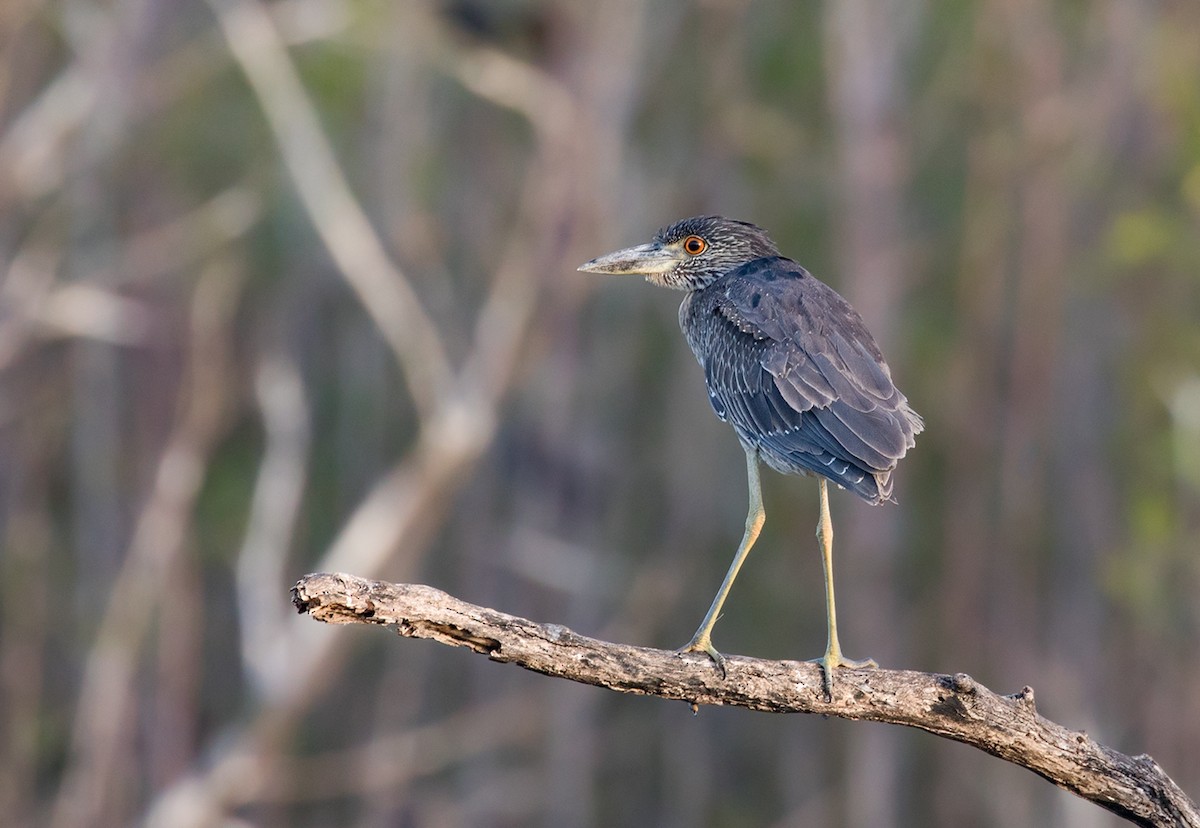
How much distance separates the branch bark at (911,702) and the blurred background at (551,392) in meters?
6.97

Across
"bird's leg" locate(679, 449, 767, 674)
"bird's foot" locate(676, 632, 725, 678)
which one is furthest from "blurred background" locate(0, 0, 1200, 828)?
"bird's foot" locate(676, 632, 725, 678)

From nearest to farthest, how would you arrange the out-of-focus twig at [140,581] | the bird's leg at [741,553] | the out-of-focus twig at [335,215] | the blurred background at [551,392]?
the bird's leg at [741,553] < the out-of-focus twig at [335,215] < the out-of-focus twig at [140,581] < the blurred background at [551,392]

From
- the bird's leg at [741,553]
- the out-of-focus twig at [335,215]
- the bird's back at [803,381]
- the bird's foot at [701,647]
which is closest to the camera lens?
the bird's foot at [701,647]

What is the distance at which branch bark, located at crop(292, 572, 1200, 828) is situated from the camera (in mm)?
3854

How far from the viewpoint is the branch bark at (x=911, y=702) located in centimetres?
385

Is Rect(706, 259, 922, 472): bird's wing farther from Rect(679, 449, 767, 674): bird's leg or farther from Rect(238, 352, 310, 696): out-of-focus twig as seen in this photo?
Rect(238, 352, 310, 696): out-of-focus twig

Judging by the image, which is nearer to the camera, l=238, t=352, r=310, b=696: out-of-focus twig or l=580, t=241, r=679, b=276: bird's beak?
l=580, t=241, r=679, b=276: bird's beak

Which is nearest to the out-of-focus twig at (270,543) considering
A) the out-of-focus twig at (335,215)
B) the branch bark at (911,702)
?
the out-of-focus twig at (335,215)

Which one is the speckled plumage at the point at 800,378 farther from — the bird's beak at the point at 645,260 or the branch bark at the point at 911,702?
the branch bark at the point at 911,702

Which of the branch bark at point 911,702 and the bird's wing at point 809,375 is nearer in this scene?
the branch bark at point 911,702

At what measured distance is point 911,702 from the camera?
4055 mm

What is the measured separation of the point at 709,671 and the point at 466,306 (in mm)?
12840

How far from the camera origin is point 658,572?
14016 mm

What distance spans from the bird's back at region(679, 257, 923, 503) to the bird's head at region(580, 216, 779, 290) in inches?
13.8
